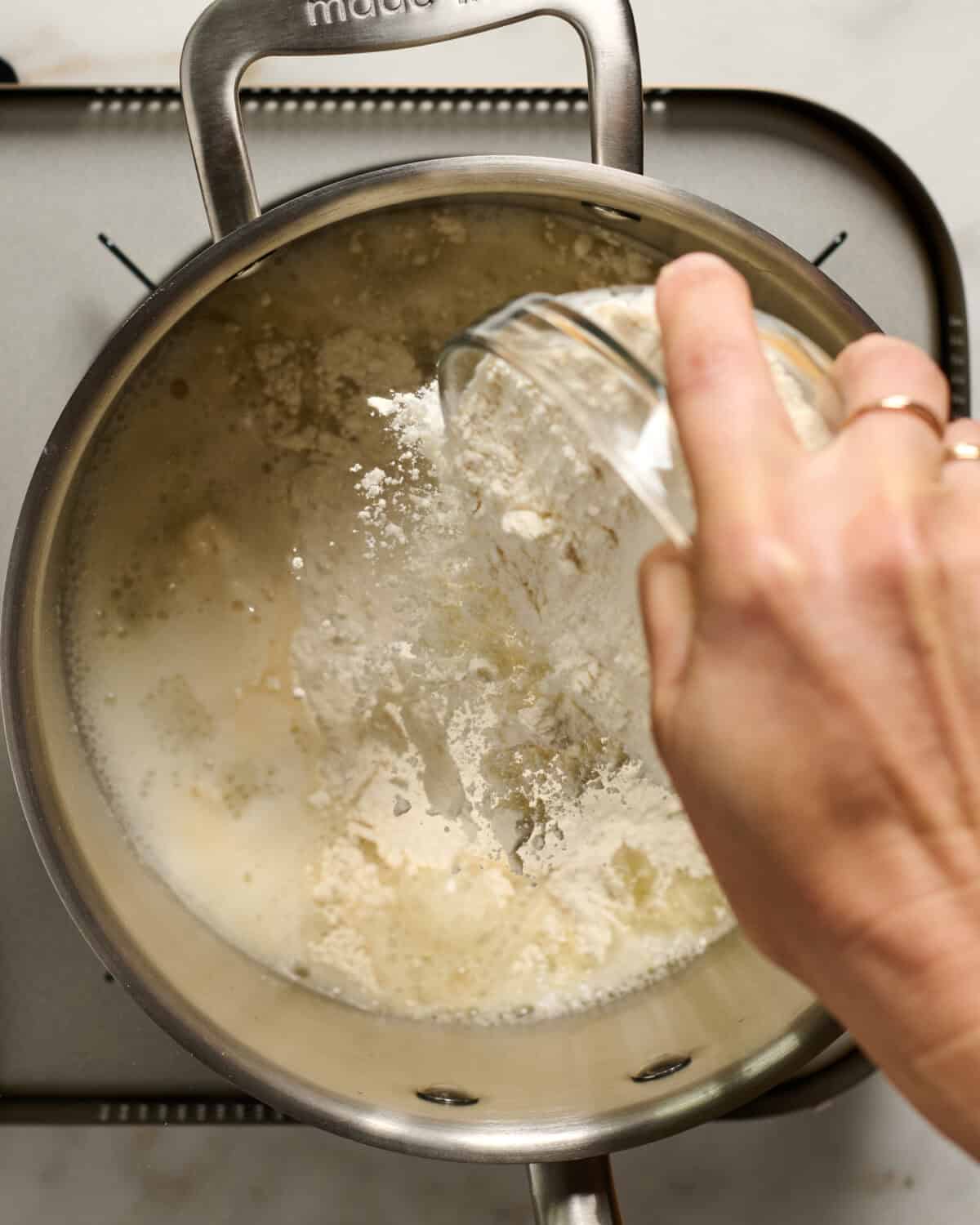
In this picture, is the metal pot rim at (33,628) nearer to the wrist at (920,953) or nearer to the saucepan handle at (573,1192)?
the saucepan handle at (573,1192)

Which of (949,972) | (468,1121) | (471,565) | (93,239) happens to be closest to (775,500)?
(949,972)

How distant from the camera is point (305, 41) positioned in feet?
1.54

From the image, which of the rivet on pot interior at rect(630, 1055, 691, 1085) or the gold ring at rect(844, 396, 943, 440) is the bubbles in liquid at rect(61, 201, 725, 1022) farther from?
the gold ring at rect(844, 396, 943, 440)

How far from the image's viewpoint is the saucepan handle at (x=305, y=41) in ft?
1.53

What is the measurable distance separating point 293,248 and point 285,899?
1.15 feet

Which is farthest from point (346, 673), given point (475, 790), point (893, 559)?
point (893, 559)

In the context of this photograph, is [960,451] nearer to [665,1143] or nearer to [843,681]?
[843,681]

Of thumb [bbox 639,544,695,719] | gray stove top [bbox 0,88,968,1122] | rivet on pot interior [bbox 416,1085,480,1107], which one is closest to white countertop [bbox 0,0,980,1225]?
gray stove top [bbox 0,88,968,1122]

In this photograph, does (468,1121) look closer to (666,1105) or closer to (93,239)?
(666,1105)

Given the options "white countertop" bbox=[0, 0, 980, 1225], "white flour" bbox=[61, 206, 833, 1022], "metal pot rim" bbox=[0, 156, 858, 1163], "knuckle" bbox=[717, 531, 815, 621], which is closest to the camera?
"knuckle" bbox=[717, 531, 815, 621]

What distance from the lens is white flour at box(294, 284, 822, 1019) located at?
538 mm

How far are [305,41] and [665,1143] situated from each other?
66 cm

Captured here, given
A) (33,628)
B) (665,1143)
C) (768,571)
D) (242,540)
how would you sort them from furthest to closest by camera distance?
(665,1143)
(242,540)
(33,628)
(768,571)

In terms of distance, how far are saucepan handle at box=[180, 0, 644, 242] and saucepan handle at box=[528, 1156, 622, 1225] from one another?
1.53ft
